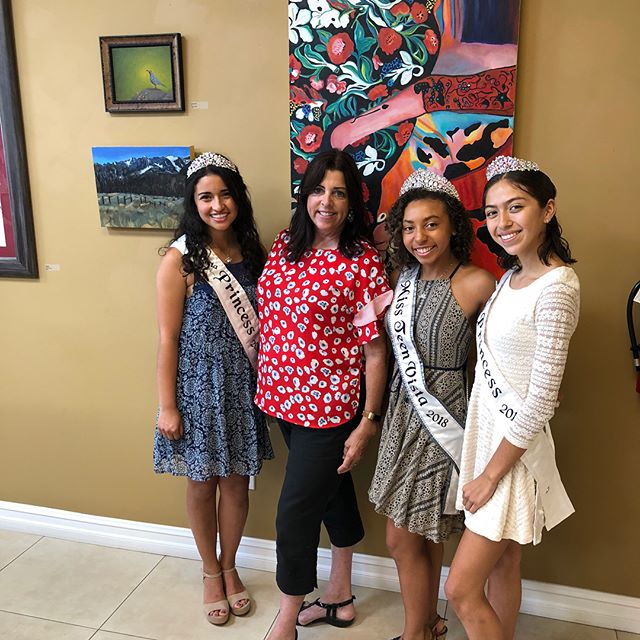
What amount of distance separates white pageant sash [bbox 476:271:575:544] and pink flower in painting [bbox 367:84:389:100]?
67 centimetres

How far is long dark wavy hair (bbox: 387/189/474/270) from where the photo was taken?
1.56 m

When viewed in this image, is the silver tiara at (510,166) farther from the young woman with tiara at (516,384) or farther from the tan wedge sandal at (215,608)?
the tan wedge sandal at (215,608)

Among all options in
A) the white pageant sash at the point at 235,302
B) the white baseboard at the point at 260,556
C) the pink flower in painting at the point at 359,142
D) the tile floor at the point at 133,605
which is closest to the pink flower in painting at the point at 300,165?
the pink flower in painting at the point at 359,142

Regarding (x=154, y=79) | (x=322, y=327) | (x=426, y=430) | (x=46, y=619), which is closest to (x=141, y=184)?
(x=154, y=79)

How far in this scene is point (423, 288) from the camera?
1.61 meters

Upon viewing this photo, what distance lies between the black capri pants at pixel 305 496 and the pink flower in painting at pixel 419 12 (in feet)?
3.70

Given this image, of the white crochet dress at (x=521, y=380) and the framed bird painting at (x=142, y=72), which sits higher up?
the framed bird painting at (x=142, y=72)

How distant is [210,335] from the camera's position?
1794 mm

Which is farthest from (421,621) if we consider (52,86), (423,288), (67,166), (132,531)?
(52,86)

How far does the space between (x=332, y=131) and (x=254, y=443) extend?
980 mm

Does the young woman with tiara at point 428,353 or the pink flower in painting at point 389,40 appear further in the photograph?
the pink flower in painting at point 389,40

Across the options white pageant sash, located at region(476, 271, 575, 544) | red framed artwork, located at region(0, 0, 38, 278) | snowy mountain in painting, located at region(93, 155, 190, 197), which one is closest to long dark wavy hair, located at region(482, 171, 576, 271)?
white pageant sash, located at region(476, 271, 575, 544)

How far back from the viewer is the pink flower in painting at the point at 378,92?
1.77 meters

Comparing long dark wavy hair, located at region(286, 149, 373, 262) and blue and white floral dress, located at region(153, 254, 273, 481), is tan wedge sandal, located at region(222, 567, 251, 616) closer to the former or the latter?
blue and white floral dress, located at region(153, 254, 273, 481)
